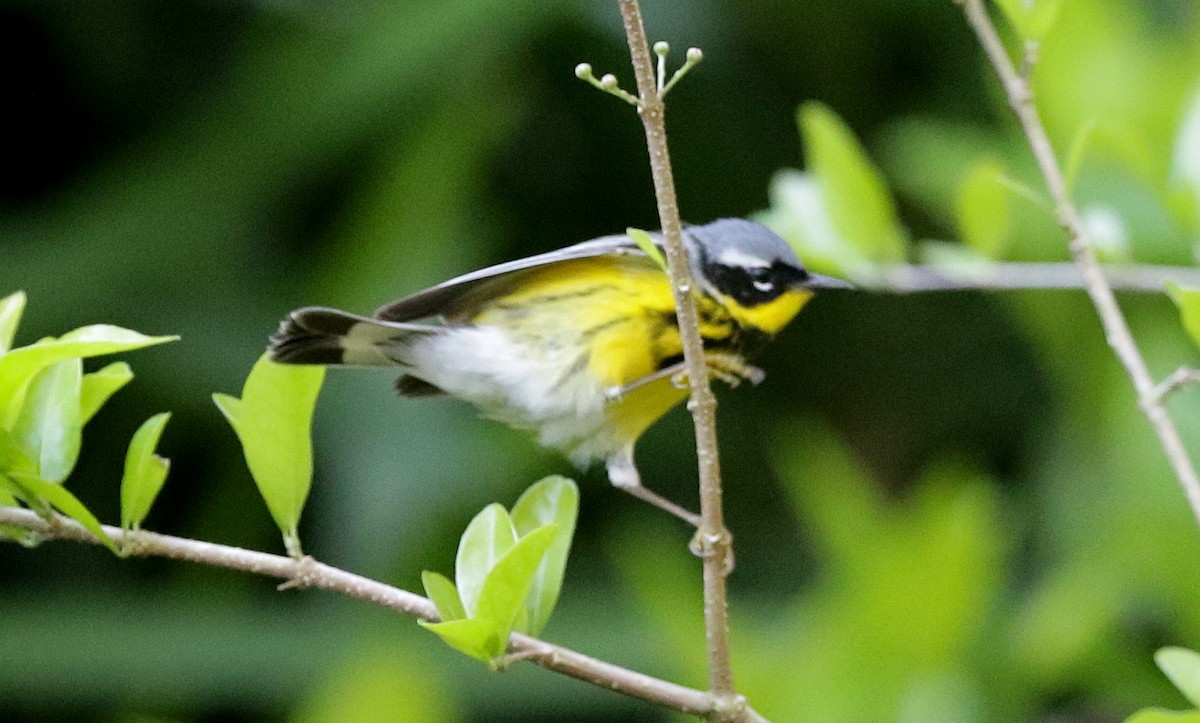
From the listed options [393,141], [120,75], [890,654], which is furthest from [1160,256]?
[120,75]

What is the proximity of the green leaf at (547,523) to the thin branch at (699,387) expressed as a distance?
10cm

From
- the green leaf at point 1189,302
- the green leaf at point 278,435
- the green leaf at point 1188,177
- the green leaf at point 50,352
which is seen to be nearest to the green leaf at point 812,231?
the green leaf at point 1188,177

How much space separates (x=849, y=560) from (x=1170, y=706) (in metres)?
0.47

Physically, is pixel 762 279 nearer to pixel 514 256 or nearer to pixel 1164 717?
pixel 1164 717

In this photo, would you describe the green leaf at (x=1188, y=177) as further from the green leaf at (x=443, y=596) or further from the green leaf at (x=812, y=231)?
the green leaf at (x=443, y=596)

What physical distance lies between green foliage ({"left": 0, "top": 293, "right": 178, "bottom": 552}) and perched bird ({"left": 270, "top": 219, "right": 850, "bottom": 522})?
56cm

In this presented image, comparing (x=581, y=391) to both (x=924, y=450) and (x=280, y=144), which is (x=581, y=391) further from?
(x=924, y=450)

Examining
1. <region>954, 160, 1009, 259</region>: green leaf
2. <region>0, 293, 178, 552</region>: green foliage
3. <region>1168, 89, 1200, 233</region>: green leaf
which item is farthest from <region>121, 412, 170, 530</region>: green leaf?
<region>1168, 89, 1200, 233</region>: green leaf

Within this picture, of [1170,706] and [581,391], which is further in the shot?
[1170,706]

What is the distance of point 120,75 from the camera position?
99.7 inches

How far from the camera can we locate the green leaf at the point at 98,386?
0.93m

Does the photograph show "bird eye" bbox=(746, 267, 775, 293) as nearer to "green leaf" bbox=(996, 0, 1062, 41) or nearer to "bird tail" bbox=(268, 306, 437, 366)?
"bird tail" bbox=(268, 306, 437, 366)

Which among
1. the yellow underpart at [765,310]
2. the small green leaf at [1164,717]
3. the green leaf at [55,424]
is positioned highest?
the yellow underpart at [765,310]

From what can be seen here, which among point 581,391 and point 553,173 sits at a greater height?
point 553,173
